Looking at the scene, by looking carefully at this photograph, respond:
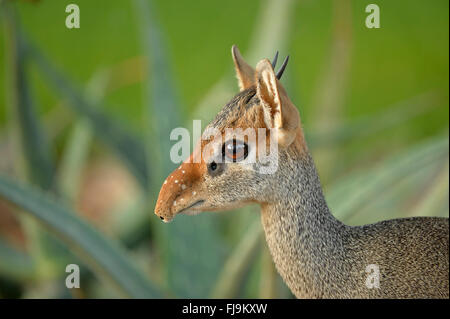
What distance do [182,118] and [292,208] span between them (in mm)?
447

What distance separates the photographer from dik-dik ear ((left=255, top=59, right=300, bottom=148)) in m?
0.41

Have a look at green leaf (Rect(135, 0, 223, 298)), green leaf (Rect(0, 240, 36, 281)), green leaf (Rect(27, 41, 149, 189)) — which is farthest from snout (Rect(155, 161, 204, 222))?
green leaf (Rect(0, 240, 36, 281))

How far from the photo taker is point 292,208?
50 centimetres

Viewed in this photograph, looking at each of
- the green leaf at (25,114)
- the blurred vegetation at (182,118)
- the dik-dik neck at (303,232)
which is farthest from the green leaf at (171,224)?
the dik-dik neck at (303,232)

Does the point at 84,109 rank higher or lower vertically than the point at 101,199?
higher

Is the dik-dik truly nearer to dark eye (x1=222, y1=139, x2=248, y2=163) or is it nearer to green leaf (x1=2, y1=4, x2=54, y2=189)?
dark eye (x1=222, y1=139, x2=248, y2=163)

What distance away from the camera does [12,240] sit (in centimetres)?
156

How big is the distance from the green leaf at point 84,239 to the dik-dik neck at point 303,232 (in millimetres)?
212

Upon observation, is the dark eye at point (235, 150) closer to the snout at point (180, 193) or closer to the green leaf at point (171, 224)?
the snout at point (180, 193)

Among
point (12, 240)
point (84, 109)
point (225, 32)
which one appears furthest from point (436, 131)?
point (12, 240)

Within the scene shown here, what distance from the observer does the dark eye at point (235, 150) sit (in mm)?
452

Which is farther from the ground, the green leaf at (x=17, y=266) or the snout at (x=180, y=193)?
the snout at (x=180, y=193)
